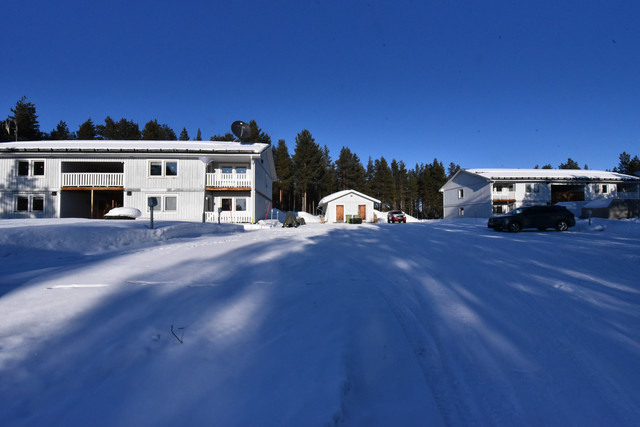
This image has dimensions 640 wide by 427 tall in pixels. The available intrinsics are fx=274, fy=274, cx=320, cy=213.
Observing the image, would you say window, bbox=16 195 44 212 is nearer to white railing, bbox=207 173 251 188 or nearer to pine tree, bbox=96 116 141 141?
white railing, bbox=207 173 251 188

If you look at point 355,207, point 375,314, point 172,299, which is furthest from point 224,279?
point 355,207

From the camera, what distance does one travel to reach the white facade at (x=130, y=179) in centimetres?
2006

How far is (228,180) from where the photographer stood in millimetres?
20828

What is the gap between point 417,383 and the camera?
229 centimetres

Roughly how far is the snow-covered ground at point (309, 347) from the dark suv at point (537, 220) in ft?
34.4

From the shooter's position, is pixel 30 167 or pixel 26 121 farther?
pixel 26 121

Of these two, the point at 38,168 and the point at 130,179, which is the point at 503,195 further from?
the point at 38,168

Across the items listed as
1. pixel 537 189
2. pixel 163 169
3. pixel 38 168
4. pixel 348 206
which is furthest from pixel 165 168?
pixel 537 189

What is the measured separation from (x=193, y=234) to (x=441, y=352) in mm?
10232

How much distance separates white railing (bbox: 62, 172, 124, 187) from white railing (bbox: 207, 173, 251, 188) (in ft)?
21.7

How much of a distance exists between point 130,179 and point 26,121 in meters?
42.5

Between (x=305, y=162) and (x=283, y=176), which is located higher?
(x=305, y=162)

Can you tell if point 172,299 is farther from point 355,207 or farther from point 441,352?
point 355,207

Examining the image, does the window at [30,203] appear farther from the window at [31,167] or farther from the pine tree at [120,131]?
the pine tree at [120,131]
